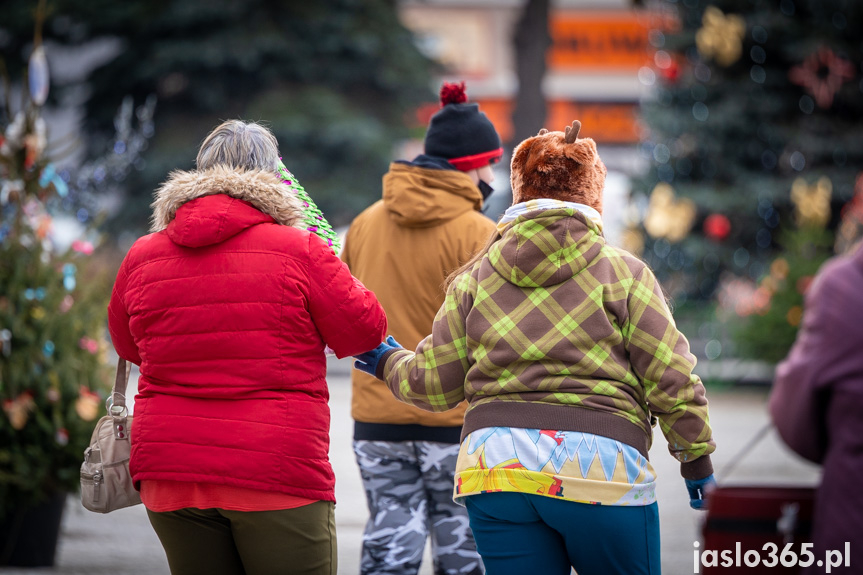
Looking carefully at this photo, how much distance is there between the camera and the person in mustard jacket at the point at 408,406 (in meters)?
3.91

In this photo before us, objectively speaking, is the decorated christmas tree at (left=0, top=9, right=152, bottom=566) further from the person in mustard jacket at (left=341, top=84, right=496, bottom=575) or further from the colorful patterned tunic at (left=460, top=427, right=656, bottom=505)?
the colorful patterned tunic at (left=460, top=427, right=656, bottom=505)

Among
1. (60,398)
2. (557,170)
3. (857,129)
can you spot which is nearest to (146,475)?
(557,170)

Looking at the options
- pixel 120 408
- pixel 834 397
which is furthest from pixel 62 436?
pixel 834 397

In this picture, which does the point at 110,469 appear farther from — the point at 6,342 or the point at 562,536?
the point at 6,342

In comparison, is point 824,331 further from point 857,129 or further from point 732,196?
point 857,129

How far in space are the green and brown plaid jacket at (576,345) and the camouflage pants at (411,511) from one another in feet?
3.54

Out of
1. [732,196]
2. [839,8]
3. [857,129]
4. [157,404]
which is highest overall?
[839,8]

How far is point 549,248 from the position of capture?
9.12ft

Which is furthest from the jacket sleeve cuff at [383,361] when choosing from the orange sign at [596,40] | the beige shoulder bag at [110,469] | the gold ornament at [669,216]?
the orange sign at [596,40]

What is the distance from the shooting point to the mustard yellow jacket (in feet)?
13.0

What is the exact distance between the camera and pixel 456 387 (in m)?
2.99

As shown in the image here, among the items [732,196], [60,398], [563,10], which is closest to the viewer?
[60,398]

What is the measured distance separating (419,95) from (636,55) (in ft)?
34.6

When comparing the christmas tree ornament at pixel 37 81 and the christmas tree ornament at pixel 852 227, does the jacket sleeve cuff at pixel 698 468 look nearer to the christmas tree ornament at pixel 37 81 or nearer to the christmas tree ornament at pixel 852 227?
the christmas tree ornament at pixel 37 81
